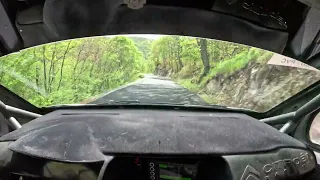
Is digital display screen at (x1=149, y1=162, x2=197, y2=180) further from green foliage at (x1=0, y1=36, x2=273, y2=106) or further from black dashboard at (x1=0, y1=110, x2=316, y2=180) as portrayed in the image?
green foliage at (x1=0, y1=36, x2=273, y2=106)

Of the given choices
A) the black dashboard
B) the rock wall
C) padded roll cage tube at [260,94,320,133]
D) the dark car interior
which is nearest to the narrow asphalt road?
the dark car interior

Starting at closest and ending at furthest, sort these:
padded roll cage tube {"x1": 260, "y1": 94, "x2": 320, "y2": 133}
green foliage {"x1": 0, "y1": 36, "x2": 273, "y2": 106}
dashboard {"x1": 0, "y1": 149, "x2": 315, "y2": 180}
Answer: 1. dashboard {"x1": 0, "y1": 149, "x2": 315, "y2": 180}
2. padded roll cage tube {"x1": 260, "y1": 94, "x2": 320, "y2": 133}
3. green foliage {"x1": 0, "y1": 36, "x2": 273, "y2": 106}

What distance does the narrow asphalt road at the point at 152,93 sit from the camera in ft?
7.48

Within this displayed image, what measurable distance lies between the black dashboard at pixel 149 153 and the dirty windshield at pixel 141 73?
830mm

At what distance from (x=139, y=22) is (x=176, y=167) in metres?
1.03

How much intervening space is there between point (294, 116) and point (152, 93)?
3.12 feet

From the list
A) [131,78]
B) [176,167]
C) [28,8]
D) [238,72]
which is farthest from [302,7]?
[238,72]

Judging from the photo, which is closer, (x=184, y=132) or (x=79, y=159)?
(x=79, y=159)

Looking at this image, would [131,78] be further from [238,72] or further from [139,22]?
[238,72]

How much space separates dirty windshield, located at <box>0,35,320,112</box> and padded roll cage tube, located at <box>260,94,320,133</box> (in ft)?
0.51

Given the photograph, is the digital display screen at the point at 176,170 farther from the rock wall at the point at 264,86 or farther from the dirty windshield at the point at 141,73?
the rock wall at the point at 264,86

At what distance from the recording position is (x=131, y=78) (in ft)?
8.59

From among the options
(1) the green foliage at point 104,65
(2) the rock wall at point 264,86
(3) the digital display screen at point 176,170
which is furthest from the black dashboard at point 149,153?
(2) the rock wall at point 264,86

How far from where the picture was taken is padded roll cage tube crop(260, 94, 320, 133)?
7.46 feet
